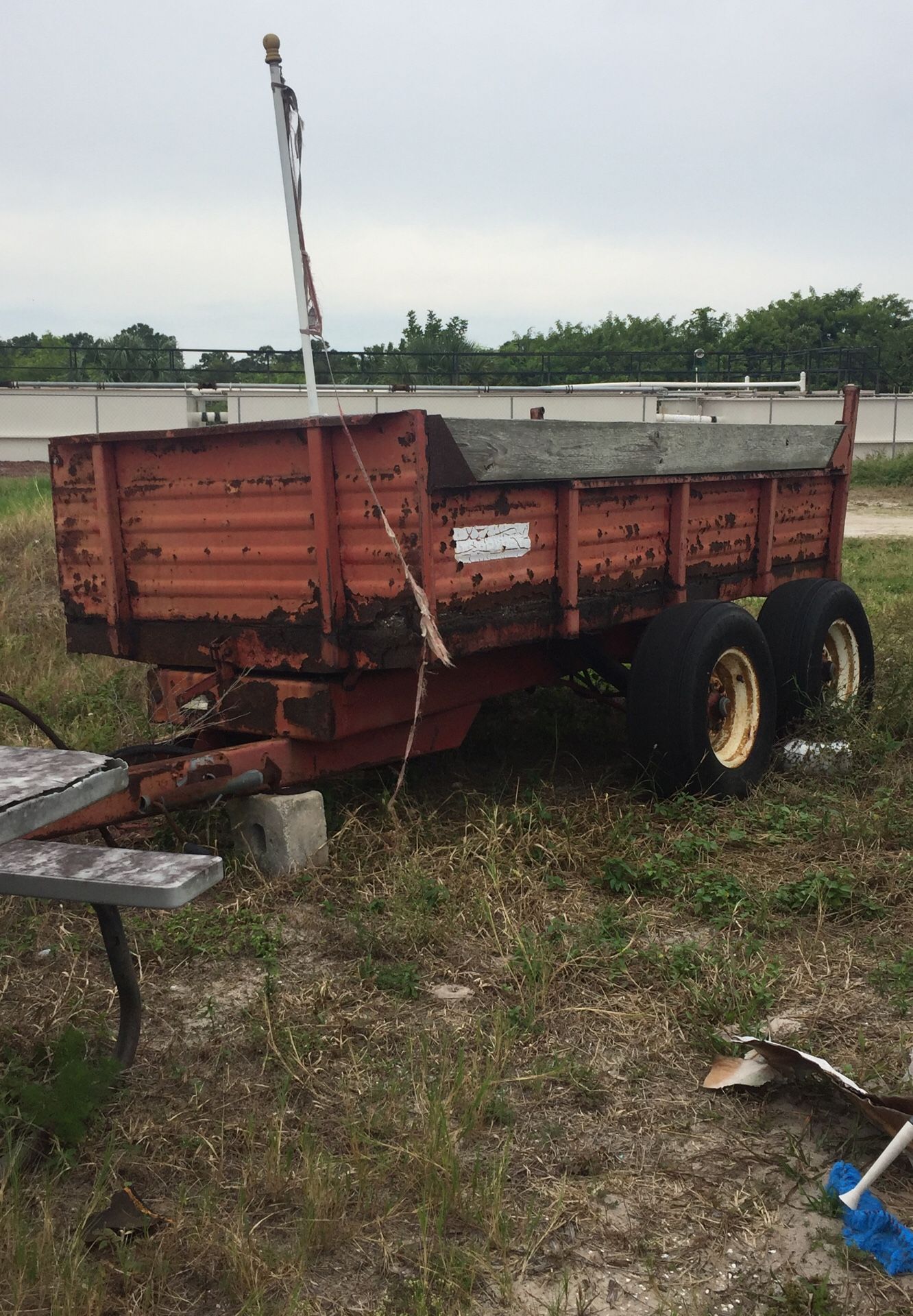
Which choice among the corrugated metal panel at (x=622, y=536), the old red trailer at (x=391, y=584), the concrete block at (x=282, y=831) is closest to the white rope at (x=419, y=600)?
the old red trailer at (x=391, y=584)

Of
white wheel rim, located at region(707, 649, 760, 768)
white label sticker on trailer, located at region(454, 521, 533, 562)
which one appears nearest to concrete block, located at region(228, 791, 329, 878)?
white label sticker on trailer, located at region(454, 521, 533, 562)

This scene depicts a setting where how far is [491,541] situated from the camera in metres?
4.39

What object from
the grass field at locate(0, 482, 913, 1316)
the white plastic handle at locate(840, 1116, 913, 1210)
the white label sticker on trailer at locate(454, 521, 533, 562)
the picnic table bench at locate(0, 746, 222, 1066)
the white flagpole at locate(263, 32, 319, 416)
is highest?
the white flagpole at locate(263, 32, 319, 416)

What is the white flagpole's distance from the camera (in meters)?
4.82

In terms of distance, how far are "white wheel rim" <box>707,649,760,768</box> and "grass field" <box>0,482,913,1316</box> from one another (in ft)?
0.88

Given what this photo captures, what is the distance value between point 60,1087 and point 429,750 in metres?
2.32

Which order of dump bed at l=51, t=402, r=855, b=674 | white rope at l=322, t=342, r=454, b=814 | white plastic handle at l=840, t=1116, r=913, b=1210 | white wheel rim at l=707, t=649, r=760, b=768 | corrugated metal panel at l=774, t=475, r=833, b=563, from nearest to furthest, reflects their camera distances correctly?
white plastic handle at l=840, t=1116, r=913, b=1210, white rope at l=322, t=342, r=454, b=814, dump bed at l=51, t=402, r=855, b=674, white wheel rim at l=707, t=649, r=760, b=768, corrugated metal panel at l=774, t=475, r=833, b=563

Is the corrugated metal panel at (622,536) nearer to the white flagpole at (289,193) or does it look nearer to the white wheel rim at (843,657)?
the white flagpole at (289,193)

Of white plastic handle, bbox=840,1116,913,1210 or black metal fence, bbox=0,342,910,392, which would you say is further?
black metal fence, bbox=0,342,910,392

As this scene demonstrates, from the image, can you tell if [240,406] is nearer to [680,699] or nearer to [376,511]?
[680,699]

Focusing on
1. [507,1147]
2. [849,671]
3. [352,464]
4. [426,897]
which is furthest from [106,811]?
[849,671]

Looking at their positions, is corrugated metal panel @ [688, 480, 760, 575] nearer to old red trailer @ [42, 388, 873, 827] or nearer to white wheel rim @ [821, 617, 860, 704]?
old red trailer @ [42, 388, 873, 827]

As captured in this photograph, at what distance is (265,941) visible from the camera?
388 cm

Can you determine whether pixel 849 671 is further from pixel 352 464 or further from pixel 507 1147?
pixel 507 1147
